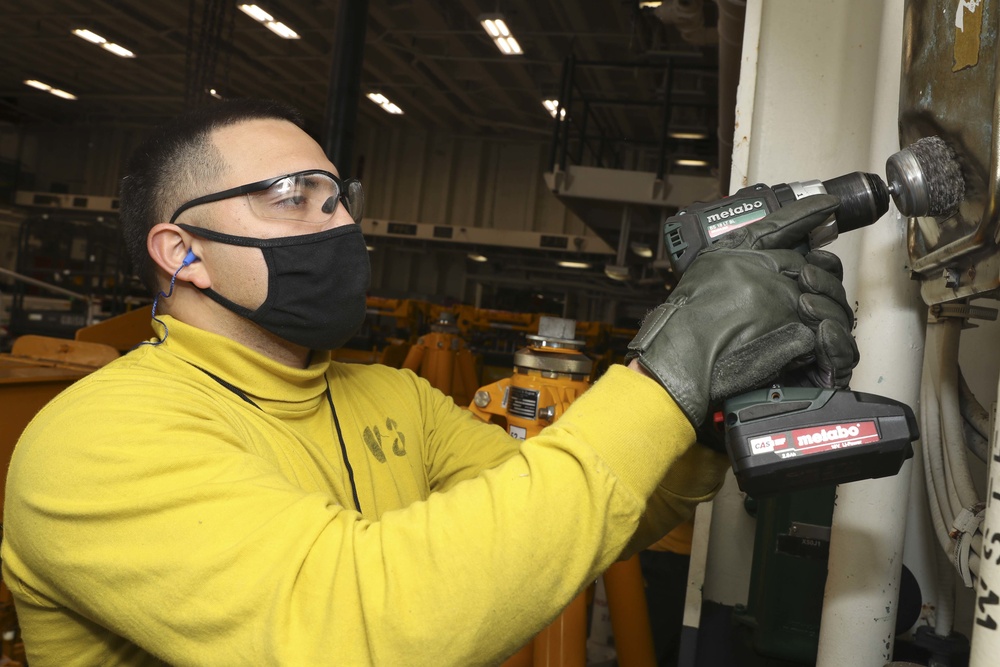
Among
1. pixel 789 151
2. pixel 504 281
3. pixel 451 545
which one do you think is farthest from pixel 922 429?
pixel 504 281

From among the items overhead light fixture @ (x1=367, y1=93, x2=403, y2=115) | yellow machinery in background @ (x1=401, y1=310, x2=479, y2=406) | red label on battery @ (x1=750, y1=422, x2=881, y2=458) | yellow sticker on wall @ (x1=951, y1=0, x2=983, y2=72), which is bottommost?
yellow machinery in background @ (x1=401, y1=310, x2=479, y2=406)

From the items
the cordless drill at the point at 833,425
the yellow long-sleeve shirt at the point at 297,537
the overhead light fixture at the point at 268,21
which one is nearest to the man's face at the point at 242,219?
the yellow long-sleeve shirt at the point at 297,537

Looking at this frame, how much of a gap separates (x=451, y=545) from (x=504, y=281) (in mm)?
16899

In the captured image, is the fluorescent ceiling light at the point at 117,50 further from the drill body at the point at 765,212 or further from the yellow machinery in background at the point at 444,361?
the drill body at the point at 765,212

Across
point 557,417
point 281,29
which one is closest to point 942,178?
point 557,417

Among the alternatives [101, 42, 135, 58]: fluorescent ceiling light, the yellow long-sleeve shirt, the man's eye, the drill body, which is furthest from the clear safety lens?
[101, 42, 135, 58]: fluorescent ceiling light

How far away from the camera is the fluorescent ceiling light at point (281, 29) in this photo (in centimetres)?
1167

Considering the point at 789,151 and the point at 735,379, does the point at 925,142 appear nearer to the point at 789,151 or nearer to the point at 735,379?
the point at 735,379

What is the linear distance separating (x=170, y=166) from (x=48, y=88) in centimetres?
1891

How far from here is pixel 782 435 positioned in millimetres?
1002

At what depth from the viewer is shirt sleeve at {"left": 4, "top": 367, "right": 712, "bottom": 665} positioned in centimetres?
87

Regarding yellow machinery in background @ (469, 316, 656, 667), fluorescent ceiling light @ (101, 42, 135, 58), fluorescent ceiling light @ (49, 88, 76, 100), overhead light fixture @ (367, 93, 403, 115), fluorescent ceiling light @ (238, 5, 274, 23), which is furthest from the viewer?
fluorescent ceiling light @ (49, 88, 76, 100)

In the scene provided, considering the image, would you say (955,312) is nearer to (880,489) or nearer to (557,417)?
(880,489)

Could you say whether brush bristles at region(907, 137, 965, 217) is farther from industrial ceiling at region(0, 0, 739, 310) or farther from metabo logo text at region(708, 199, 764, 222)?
industrial ceiling at region(0, 0, 739, 310)
